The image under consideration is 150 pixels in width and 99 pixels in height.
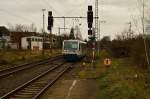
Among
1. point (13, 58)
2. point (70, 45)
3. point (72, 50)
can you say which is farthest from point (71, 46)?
point (13, 58)

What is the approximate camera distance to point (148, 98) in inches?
561

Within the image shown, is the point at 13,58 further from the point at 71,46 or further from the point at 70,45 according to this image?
the point at 71,46

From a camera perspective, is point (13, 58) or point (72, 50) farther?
point (13, 58)

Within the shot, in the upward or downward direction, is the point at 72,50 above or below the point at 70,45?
below

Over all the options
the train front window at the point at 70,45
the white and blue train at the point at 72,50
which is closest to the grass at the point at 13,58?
the white and blue train at the point at 72,50

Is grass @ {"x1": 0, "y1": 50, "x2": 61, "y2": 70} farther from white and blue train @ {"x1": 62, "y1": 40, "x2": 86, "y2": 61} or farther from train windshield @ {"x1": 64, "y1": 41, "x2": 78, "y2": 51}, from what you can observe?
train windshield @ {"x1": 64, "y1": 41, "x2": 78, "y2": 51}

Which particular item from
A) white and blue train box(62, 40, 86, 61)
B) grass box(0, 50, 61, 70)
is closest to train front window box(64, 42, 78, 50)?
white and blue train box(62, 40, 86, 61)

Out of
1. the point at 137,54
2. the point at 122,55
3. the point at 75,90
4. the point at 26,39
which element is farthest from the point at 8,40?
the point at 75,90

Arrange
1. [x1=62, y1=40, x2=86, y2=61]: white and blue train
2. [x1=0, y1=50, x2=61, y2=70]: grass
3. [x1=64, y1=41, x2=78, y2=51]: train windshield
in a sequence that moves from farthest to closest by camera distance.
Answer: [x1=64, y1=41, x2=78, y2=51]: train windshield, [x1=62, y1=40, x2=86, y2=61]: white and blue train, [x1=0, y1=50, x2=61, y2=70]: grass

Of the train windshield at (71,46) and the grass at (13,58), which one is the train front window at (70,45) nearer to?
the train windshield at (71,46)

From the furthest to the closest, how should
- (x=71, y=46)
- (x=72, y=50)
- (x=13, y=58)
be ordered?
1. (x=13, y=58)
2. (x=71, y=46)
3. (x=72, y=50)

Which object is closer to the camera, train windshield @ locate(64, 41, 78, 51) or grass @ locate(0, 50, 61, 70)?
grass @ locate(0, 50, 61, 70)

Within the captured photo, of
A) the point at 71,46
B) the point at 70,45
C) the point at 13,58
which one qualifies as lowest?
the point at 13,58

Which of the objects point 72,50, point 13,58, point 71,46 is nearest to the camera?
point 72,50
